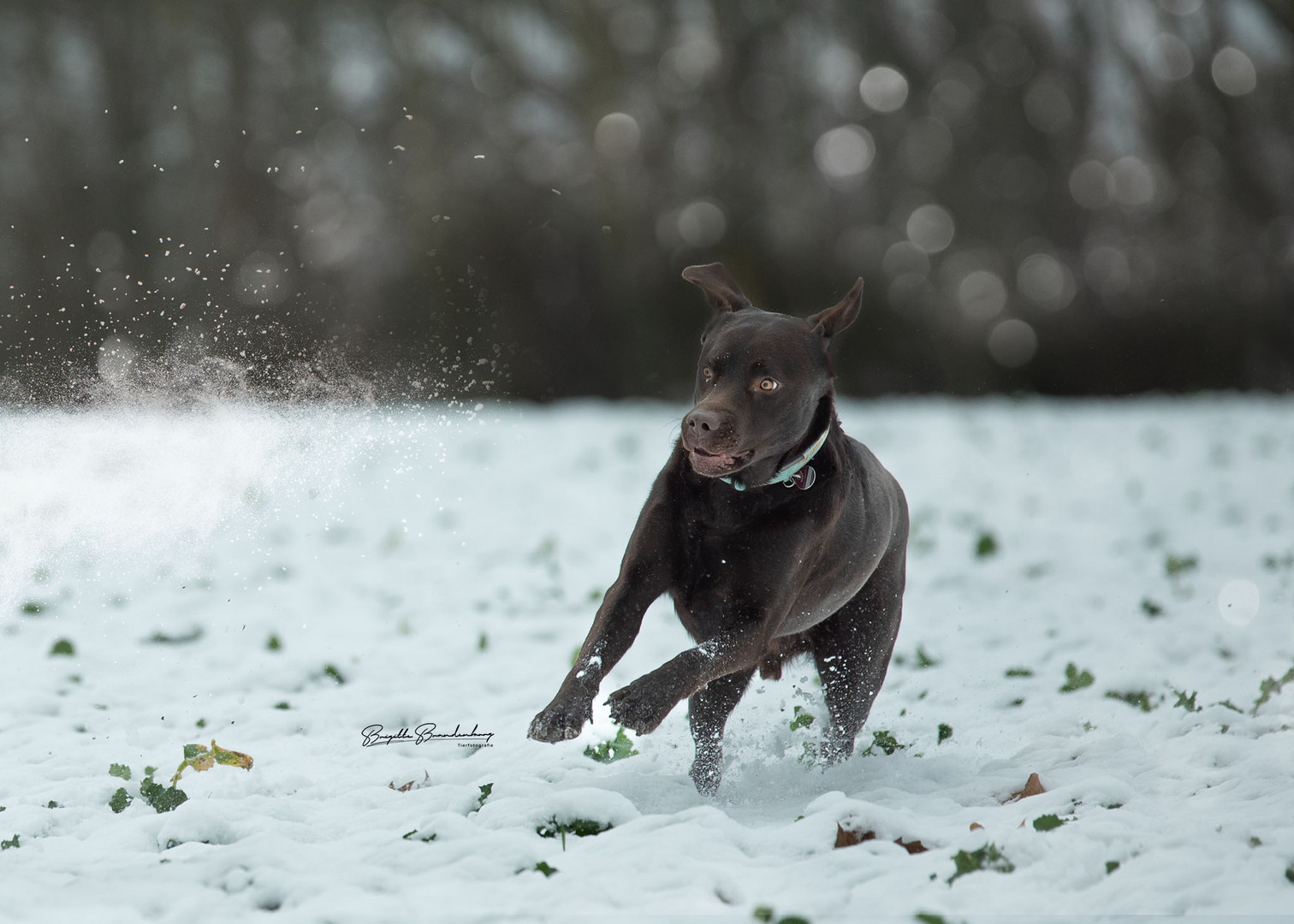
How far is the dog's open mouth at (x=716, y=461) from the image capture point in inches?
125

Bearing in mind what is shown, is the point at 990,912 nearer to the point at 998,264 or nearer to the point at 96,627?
the point at 96,627

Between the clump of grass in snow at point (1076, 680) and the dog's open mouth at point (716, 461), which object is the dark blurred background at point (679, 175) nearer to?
the clump of grass in snow at point (1076, 680)

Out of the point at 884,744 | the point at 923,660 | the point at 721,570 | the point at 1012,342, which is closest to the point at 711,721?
the point at 721,570

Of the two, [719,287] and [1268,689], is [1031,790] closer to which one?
[1268,689]

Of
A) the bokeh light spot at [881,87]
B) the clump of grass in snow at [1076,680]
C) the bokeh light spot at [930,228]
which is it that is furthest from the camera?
the bokeh light spot at [881,87]

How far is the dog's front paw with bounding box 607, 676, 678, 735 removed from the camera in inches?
117

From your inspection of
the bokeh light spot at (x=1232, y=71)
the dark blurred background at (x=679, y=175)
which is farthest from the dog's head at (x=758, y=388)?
the bokeh light spot at (x=1232, y=71)

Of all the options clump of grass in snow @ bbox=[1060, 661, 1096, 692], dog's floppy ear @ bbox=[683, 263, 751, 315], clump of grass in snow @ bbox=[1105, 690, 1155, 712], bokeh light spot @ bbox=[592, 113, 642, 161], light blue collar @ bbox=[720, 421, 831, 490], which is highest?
bokeh light spot @ bbox=[592, 113, 642, 161]

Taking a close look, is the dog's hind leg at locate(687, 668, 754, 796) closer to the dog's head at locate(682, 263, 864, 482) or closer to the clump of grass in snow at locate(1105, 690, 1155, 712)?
the dog's head at locate(682, 263, 864, 482)

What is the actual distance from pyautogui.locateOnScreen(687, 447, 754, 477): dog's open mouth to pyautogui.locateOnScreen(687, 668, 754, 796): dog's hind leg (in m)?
0.62

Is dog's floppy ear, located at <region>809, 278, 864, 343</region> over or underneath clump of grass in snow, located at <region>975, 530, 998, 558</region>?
over

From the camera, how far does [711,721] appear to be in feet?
11.4

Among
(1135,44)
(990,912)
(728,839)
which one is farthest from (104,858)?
(1135,44)

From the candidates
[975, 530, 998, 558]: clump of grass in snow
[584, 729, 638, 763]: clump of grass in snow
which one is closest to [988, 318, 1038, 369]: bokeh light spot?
[975, 530, 998, 558]: clump of grass in snow
